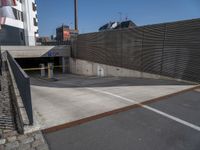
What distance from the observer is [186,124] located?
3678mm

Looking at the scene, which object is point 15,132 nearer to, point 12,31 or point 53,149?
point 53,149

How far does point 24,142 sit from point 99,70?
13.2m

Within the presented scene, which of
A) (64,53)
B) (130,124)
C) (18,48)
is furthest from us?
(64,53)

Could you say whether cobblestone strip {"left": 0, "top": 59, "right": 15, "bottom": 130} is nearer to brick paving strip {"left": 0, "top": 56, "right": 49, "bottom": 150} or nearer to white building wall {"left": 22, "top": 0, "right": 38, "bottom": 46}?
brick paving strip {"left": 0, "top": 56, "right": 49, "bottom": 150}

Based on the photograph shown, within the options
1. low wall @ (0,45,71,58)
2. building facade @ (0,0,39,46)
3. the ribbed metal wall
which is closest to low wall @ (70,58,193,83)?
the ribbed metal wall

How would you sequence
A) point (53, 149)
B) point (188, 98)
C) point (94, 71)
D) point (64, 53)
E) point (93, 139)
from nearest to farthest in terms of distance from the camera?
point (53, 149) < point (93, 139) < point (188, 98) < point (94, 71) < point (64, 53)

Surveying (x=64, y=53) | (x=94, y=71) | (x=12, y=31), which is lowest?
(x=94, y=71)

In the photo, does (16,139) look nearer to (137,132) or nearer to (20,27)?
(137,132)

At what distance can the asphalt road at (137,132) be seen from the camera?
2.97 metres

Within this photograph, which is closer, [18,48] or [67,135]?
[67,135]

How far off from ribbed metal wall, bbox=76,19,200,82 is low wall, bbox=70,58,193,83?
304mm

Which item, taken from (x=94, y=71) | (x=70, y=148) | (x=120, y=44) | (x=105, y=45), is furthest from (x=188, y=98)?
(x=94, y=71)

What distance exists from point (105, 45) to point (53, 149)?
40.3 ft

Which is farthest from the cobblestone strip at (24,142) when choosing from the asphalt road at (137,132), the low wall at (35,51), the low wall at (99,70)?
the low wall at (35,51)
